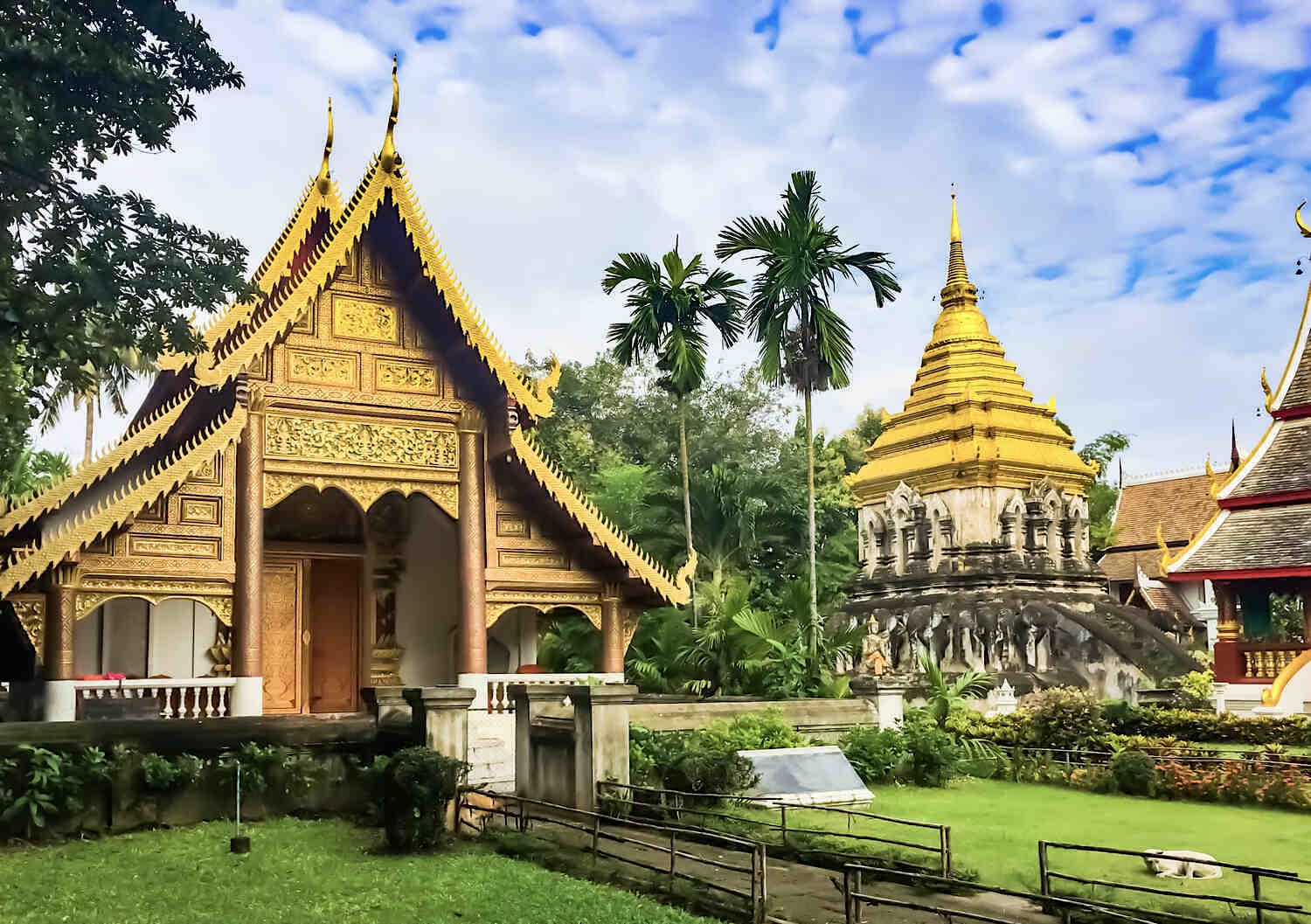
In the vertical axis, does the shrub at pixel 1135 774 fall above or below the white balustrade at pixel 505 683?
below

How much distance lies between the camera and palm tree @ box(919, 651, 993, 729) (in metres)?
19.3

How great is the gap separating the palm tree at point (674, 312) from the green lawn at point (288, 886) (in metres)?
14.3

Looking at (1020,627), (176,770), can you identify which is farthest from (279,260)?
(1020,627)

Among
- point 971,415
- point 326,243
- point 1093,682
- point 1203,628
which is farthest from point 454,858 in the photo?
point 1203,628

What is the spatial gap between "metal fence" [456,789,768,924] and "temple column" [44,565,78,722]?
181 inches

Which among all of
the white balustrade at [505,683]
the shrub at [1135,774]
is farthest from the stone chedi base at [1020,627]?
the white balustrade at [505,683]

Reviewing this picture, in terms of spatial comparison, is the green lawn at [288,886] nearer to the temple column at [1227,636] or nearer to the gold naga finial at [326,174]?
the gold naga finial at [326,174]

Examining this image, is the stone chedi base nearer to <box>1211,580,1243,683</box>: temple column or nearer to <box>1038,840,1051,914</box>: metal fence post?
<box>1211,580,1243,683</box>: temple column

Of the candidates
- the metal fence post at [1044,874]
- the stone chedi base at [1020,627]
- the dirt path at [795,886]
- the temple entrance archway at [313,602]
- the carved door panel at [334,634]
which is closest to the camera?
the metal fence post at [1044,874]

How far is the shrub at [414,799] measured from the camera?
10539 millimetres

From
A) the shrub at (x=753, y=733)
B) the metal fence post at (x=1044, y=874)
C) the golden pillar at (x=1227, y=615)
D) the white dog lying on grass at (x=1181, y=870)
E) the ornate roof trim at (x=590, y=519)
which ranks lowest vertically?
the white dog lying on grass at (x=1181, y=870)

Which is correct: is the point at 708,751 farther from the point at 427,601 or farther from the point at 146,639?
the point at 146,639

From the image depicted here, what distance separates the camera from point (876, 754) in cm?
1567

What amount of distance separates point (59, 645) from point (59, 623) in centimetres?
23
